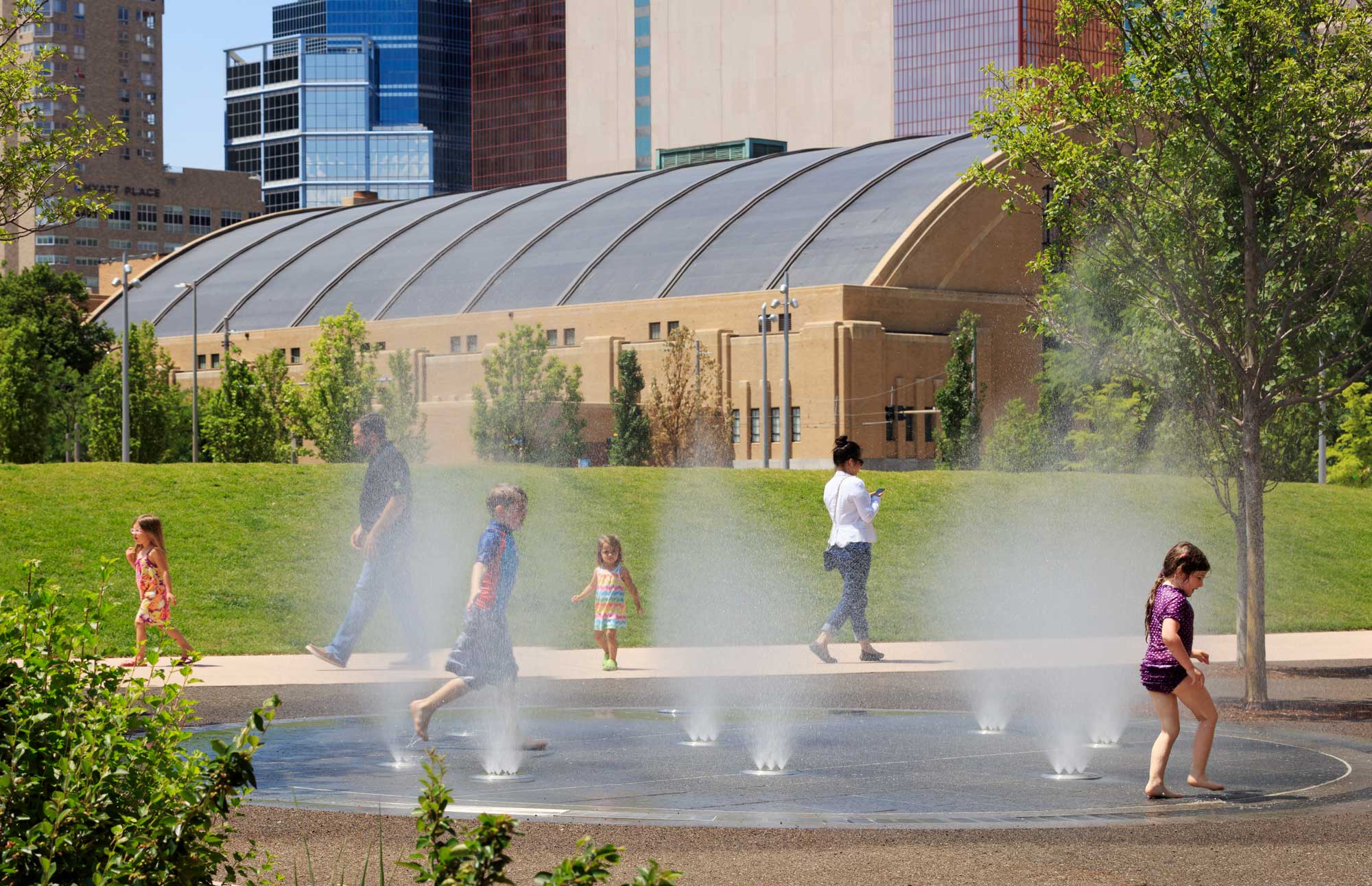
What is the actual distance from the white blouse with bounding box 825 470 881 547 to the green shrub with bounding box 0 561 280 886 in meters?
11.8

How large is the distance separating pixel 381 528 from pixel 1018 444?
49567 mm

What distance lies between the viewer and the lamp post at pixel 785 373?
67000 mm

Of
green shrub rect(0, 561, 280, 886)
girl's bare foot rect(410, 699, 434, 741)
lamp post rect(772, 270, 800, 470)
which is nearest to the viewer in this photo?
→ green shrub rect(0, 561, 280, 886)

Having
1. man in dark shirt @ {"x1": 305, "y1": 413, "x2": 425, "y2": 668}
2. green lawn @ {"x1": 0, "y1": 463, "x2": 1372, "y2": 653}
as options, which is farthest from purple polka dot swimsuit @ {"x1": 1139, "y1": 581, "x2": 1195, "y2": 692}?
green lawn @ {"x1": 0, "y1": 463, "x2": 1372, "y2": 653}

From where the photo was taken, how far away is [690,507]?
102ft

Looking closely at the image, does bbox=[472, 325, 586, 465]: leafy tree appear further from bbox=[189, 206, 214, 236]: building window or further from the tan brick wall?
bbox=[189, 206, 214, 236]: building window

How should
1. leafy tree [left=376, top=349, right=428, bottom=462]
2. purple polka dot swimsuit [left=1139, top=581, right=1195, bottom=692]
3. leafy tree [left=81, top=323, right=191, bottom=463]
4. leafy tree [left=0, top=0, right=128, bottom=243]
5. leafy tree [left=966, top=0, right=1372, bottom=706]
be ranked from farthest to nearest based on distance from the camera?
leafy tree [left=376, top=349, right=428, bottom=462] < leafy tree [left=81, top=323, right=191, bottom=463] < leafy tree [left=966, top=0, right=1372, bottom=706] < leafy tree [left=0, top=0, right=128, bottom=243] < purple polka dot swimsuit [left=1139, top=581, right=1195, bottom=692]

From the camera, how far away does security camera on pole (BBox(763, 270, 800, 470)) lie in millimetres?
67000

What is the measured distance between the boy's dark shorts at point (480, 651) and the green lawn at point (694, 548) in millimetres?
8842

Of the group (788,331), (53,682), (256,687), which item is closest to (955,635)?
(256,687)

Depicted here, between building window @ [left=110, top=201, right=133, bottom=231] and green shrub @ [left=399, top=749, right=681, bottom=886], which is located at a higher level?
building window @ [left=110, top=201, right=133, bottom=231]

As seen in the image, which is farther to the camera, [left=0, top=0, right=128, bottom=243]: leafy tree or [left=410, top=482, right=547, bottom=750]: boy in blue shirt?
[left=0, top=0, right=128, bottom=243]: leafy tree

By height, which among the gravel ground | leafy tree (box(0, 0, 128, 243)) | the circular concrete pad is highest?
leafy tree (box(0, 0, 128, 243))

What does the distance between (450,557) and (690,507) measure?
6.52m
